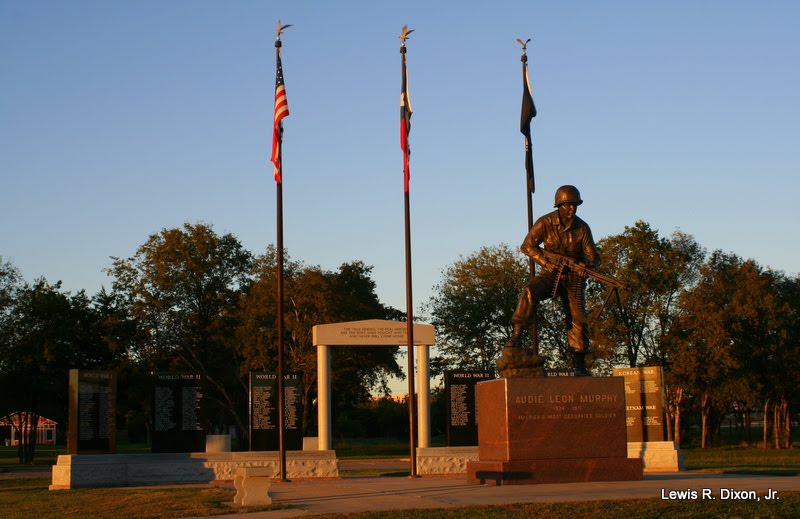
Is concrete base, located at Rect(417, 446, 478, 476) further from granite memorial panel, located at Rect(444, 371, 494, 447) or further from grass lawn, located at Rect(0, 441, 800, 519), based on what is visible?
grass lawn, located at Rect(0, 441, 800, 519)

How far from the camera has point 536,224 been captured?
17406mm

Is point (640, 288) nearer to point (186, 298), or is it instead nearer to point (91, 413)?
point (186, 298)

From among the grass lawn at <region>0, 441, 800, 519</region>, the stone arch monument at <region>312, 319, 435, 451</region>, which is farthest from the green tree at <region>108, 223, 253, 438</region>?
the grass lawn at <region>0, 441, 800, 519</region>

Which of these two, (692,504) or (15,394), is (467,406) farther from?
(15,394)

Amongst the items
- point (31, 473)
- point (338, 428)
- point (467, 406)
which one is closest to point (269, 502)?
point (467, 406)

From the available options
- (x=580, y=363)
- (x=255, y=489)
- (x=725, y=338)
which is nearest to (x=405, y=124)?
(x=580, y=363)

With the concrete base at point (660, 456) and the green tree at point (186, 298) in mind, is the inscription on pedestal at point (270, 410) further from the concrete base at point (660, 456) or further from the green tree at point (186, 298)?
the green tree at point (186, 298)

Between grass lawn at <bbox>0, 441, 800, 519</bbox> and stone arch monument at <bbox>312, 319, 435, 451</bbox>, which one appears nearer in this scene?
grass lawn at <bbox>0, 441, 800, 519</bbox>

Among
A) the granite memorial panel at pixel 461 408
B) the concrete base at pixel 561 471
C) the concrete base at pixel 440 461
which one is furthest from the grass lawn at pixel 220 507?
the granite memorial panel at pixel 461 408

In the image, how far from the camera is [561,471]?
618 inches

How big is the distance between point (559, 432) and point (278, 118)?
33.7 feet

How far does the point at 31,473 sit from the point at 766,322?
3368 cm

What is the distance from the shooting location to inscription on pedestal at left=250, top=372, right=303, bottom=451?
25344mm

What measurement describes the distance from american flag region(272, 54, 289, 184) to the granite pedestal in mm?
8661
